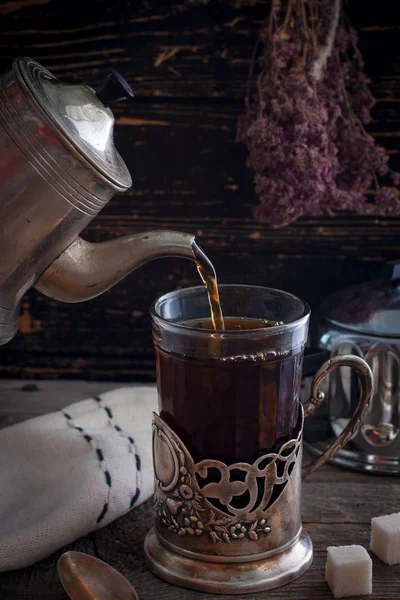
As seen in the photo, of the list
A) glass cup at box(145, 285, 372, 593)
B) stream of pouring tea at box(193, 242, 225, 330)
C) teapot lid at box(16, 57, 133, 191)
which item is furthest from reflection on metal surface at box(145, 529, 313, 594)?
teapot lid at box(16, 57, 133, 191)

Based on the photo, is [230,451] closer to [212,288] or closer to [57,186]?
[212,288]

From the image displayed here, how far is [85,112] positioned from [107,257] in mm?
167

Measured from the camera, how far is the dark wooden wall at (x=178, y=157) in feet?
3.95

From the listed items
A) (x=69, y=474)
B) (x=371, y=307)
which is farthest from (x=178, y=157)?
(x=69, y=474)

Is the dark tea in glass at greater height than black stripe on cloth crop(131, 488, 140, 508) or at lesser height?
greater

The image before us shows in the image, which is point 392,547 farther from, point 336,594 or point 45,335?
point 45,335

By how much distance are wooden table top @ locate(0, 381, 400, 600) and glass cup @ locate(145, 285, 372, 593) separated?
0.06ft

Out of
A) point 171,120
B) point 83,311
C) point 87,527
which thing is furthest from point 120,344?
point 87,527

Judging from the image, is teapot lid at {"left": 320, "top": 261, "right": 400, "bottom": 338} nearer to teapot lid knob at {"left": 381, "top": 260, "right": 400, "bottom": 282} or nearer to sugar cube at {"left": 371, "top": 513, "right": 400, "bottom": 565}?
teapot lid knob at {"left": 381, "top": 260, "right": 400, "bottom": 282}

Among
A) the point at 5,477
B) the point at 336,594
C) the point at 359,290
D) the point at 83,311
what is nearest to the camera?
the point at 336,594

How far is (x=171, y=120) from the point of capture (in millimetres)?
1258

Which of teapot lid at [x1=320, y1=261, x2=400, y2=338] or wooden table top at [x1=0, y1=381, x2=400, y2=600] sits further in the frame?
teapot lid at [x1=320, y1=261, x2=400, y2=338]

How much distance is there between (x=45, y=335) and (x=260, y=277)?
0.40m

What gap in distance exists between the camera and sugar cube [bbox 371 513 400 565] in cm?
86
